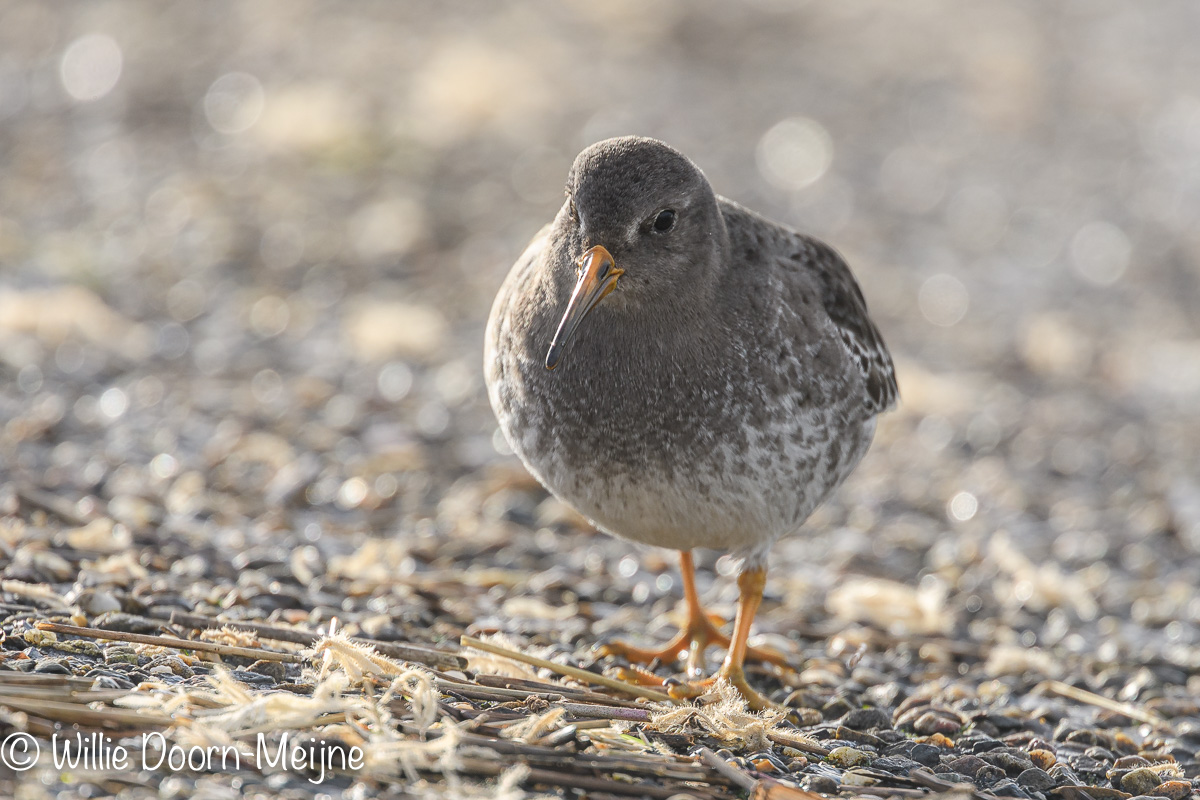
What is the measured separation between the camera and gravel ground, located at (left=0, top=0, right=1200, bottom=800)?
519 cm

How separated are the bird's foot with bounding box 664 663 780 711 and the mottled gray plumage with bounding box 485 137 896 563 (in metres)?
0.63

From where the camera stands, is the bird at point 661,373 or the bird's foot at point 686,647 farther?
the bird's foot at point 686,647

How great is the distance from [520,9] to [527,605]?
13.5 metres

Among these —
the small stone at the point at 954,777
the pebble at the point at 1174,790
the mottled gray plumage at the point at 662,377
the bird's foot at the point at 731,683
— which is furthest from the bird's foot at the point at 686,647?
the pebble at the point at 1174,790

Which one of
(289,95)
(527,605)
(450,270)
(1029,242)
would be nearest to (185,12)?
(289,95)

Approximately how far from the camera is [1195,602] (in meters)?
8.59

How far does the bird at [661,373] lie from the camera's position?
19.0 feet

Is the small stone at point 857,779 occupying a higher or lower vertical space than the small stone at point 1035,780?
lower

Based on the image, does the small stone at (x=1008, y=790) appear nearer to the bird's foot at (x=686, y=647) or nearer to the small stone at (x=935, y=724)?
the small stone at (x=935, y=724)

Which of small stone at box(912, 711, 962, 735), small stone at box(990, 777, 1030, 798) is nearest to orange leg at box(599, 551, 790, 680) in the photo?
small stone at box(912, 711, 962, 735)

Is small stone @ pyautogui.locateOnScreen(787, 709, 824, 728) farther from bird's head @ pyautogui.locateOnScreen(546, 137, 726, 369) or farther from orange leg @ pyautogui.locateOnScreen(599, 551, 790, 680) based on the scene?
bird's head @ pyautogui.locateOnScreen(546, 137, 726, 369)

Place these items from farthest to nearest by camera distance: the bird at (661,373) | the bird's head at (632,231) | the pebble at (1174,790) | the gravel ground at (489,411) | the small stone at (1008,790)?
the bird at (661,373)
the bird's head at (632,231)
the pebble at (1174,790)
the small stone at (1008,790)
the gravel ground at (489,411)

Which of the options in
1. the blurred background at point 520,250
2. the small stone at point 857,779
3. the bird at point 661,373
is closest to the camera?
the small stone at point 857,779

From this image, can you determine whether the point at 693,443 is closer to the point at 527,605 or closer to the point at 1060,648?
the point at 527,605
